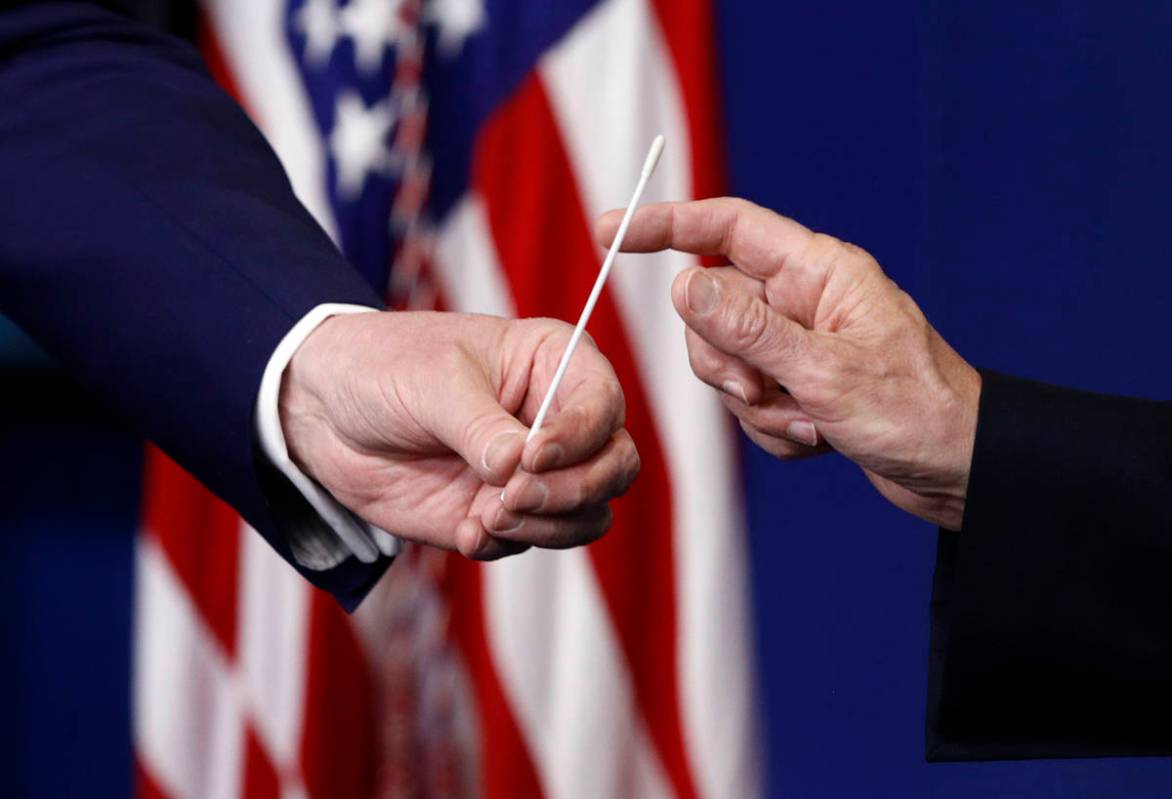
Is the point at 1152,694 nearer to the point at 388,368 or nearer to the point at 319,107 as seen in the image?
the point at 388,368

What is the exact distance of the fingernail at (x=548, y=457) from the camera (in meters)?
0.57

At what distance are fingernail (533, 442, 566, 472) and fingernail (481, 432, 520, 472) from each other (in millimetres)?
14

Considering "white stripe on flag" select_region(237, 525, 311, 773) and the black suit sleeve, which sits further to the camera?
"white stripe on flag" select_region(237, 525, 311, 773)

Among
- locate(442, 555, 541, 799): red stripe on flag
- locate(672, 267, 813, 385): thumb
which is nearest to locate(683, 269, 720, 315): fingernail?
locate(672, 267, 813, 385): thumb

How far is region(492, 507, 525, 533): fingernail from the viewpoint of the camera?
0.61m

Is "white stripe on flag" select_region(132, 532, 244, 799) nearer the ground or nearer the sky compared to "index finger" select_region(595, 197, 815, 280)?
nearer the ground

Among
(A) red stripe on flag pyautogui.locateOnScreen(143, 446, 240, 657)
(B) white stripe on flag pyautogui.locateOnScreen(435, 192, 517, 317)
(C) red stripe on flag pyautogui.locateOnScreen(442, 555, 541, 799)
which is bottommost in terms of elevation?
(C) red stripe on flag pyautogui.locateOnScreen(442, 555, 541, 799)

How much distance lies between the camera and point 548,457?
0.58 m

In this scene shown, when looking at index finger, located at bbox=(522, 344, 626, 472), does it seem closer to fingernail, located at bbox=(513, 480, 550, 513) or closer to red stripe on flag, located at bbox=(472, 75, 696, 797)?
fingernail, located at bbox=(513, 480, 550, 513)

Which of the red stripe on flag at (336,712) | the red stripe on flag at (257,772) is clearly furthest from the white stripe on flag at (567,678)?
the red stripe on flag at (257,772)

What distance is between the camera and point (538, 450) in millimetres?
569

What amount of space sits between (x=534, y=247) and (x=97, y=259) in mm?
511

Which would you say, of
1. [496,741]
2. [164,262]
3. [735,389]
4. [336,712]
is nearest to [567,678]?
[496,741]

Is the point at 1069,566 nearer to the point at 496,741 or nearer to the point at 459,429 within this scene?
the point at 459,429
